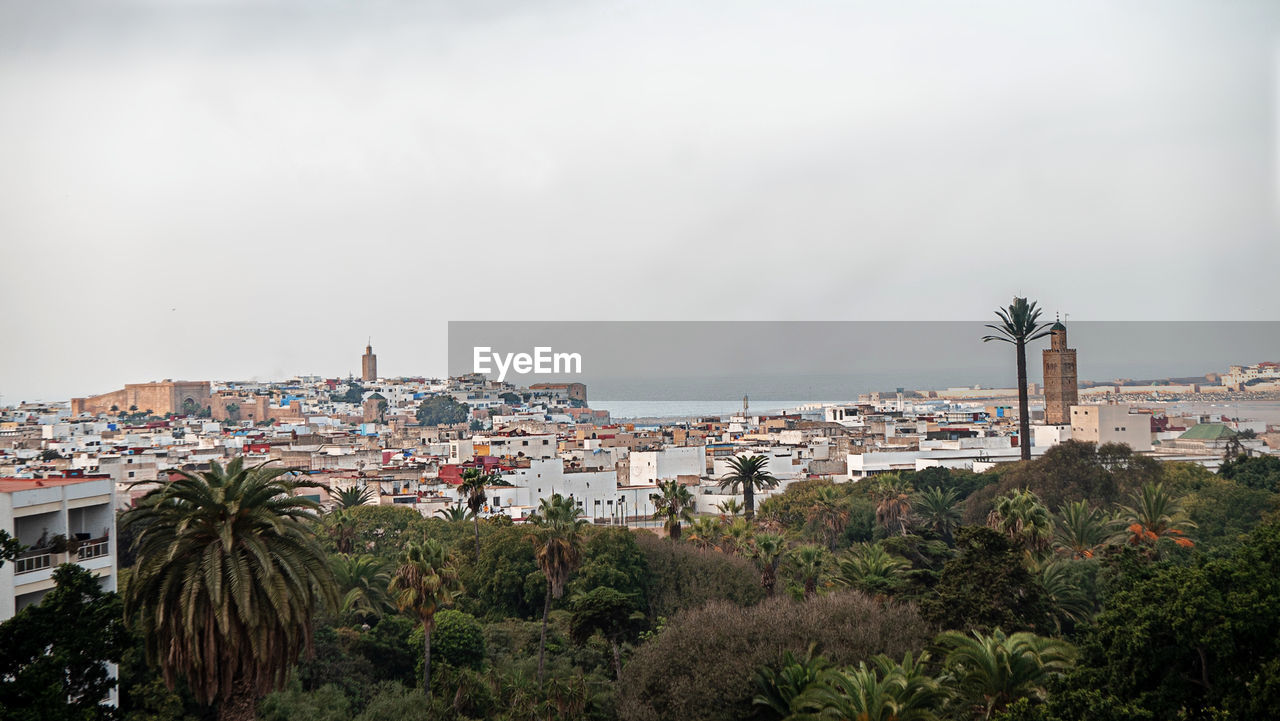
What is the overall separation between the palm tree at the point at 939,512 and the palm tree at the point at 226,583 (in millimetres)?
27857

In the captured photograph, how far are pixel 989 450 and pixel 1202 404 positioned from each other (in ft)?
206

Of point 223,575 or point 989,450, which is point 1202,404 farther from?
point 223,575

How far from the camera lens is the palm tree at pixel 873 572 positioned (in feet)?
74.3

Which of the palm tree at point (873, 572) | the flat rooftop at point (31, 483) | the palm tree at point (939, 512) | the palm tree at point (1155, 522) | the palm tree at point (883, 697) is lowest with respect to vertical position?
the palm tree at point (939, 512)

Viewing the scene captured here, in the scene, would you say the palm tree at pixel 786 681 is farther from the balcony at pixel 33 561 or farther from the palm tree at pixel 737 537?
the palm tree at pixel 737 537

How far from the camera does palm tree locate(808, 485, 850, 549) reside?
37531 mm

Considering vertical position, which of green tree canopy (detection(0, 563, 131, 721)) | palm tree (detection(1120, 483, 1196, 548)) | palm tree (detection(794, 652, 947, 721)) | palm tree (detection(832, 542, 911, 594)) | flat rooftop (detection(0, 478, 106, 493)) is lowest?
palm tree (detection(832, 542, 911, 594))

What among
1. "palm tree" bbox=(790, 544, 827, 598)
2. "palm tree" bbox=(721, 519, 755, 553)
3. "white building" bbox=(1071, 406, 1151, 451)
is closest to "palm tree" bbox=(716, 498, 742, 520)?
"palm tree" bbox=(721, 519, 755, 553)

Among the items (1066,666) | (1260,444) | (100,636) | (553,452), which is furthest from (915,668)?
(1260,444)

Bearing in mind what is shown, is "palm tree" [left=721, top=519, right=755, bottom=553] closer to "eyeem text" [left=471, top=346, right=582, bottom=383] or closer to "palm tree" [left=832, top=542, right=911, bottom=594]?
"palm tree" [left=832, top=542, right=911, bottom=594]

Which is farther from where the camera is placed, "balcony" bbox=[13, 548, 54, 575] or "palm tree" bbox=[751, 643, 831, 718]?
"palm tree" bbox=[751, 643, 831, 718]

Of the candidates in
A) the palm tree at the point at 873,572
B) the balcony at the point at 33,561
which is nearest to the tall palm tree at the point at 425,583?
the balcony at the point at 33,561

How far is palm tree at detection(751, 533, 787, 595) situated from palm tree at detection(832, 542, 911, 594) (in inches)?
58.1

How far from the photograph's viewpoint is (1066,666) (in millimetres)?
13273
